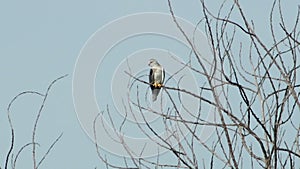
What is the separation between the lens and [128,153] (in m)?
3.68

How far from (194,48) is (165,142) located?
539 millimetres

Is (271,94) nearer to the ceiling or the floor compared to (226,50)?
nearer to the floor

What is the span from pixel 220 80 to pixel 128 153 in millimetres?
767

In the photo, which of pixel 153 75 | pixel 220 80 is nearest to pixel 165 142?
pixel 220 80

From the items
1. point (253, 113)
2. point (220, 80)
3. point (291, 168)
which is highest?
point (220, 80)

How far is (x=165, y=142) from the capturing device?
3.37 meters

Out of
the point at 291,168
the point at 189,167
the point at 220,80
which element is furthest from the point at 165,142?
the point at 291,168

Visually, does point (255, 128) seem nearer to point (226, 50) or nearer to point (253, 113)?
point (253, 113)

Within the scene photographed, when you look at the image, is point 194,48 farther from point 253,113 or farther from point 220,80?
point 253,113

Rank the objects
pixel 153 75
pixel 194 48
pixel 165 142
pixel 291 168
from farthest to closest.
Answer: pixel 153 75 → pixel 165 142 → pixel 194 48 → pixel 291 168

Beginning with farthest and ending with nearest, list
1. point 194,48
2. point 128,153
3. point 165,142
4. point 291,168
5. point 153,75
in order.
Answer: point 153,75 < point 128,153 < point 165,142 < point 194,48 < point 291,168

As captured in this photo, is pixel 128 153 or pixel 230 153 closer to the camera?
pixel 230 153

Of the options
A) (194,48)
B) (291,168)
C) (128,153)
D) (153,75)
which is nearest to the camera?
(291,168)

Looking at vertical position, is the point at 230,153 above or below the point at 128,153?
below
